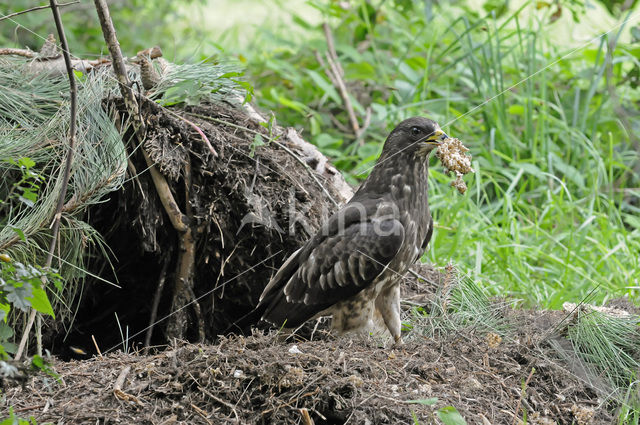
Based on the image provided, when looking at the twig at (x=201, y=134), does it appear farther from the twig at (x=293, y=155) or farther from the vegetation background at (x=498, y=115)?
the vegetation background at (x=498, y=115)

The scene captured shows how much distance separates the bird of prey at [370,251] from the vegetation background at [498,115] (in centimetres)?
91

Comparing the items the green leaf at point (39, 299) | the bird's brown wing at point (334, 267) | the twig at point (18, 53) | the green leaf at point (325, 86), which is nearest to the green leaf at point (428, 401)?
the bird's brown wing at point (334, 267)

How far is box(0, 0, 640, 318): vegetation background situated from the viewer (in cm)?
468

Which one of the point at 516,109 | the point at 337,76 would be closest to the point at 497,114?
the point at 516,109

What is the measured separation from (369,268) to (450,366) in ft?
1.94

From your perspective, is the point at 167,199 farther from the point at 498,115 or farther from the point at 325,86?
the point at 498,115

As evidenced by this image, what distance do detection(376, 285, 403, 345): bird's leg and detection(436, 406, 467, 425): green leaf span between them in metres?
1.14

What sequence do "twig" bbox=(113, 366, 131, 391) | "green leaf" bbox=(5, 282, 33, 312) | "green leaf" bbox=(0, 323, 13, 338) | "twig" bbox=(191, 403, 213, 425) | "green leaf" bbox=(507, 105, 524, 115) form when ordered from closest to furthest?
"green leaf" bbox=(5, 282, 33, 312) < "twig" bbox=(191, 403, 213, 425) < "twig" bbox=(113, 366, 131, 391) < "green leaf" bbox=(0, 323, 13, 338) < "green leaf" bbox=(507, 105, 524, 115)

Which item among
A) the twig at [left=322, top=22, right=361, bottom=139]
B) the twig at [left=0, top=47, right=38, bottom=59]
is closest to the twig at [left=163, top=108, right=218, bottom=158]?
the twig at [left=0, top=47, right=38, bottom=59]

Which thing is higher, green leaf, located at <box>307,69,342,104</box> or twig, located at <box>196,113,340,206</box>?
green leaf, located at <box>307,69,342,104</box>

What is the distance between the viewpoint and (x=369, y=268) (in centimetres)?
341

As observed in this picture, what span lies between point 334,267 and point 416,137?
2.31 feet

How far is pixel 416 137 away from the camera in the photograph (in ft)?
11.7

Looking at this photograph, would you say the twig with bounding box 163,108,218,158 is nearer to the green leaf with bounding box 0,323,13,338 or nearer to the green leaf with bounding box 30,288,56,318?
the green leaf with bounding box 0,323,13,338
